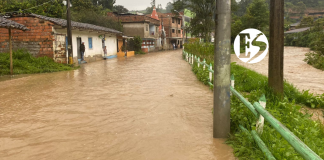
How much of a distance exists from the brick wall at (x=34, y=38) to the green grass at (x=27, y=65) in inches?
47.0

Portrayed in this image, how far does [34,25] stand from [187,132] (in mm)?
16425

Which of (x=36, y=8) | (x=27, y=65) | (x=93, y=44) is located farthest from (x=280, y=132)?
(x=36, y=8)

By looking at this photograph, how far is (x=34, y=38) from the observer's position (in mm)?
18688

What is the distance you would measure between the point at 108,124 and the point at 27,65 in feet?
39.2

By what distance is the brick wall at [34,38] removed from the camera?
18.3 m

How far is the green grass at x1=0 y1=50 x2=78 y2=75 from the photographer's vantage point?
1497 centimetres

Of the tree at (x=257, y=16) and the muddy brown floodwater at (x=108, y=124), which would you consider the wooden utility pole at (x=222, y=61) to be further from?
the tree at (x=257, y=16)

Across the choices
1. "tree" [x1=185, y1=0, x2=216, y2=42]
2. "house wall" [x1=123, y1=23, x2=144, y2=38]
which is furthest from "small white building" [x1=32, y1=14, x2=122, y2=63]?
"tree" [x1=185, y1=0, x2=216, y2=42]

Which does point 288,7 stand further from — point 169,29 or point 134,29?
point 134,29

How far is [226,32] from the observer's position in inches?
171

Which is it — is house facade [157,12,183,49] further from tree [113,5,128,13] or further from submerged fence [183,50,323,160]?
submerged fence [183,50,323,160]

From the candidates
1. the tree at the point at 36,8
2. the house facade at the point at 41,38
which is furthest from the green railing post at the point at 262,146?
the tree at the point at 36,8

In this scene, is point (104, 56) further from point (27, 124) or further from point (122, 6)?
point (122, 6)

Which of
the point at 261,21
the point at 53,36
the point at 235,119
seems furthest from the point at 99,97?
the point at 261,21
